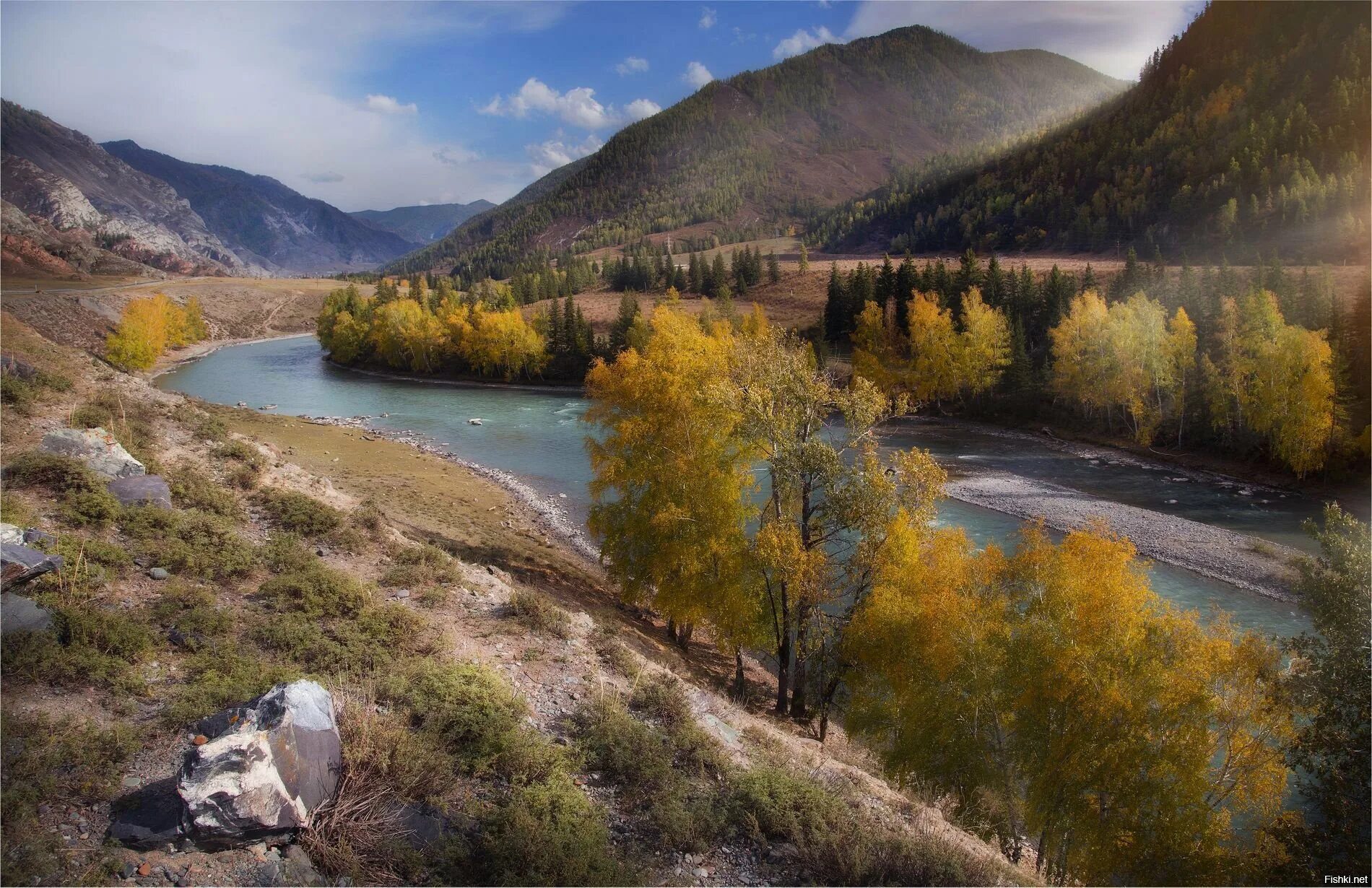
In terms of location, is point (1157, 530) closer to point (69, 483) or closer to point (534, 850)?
point (534, 850)

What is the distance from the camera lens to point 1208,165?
111 m

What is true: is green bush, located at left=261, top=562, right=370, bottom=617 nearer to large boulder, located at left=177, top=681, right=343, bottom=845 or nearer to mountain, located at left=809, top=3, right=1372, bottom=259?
large boulder, located at left=177, top=681, right=343, bottom=845

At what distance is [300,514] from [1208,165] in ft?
467

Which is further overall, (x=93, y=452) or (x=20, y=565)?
(x=93, y=452)

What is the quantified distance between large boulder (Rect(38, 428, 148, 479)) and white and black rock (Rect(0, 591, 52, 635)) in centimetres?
727

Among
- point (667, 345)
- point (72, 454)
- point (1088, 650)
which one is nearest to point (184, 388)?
point (72, 454)

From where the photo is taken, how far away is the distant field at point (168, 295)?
303ft

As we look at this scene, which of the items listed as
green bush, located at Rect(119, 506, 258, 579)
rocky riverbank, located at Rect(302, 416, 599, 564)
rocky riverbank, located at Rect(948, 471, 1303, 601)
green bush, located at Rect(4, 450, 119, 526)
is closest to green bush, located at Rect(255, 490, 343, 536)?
green bush, located at Rect(119, 506, 258, 579)

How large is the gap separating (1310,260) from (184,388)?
128957 millimetres

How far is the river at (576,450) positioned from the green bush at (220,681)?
2485 cm

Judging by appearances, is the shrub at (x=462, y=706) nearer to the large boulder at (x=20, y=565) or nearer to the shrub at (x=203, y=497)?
the large boulder at (x=20, y=565)

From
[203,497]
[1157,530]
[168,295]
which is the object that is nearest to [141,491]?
[203,497]

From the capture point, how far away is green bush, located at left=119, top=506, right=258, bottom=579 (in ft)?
44.3

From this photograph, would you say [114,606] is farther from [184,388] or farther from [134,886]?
[184,388]
